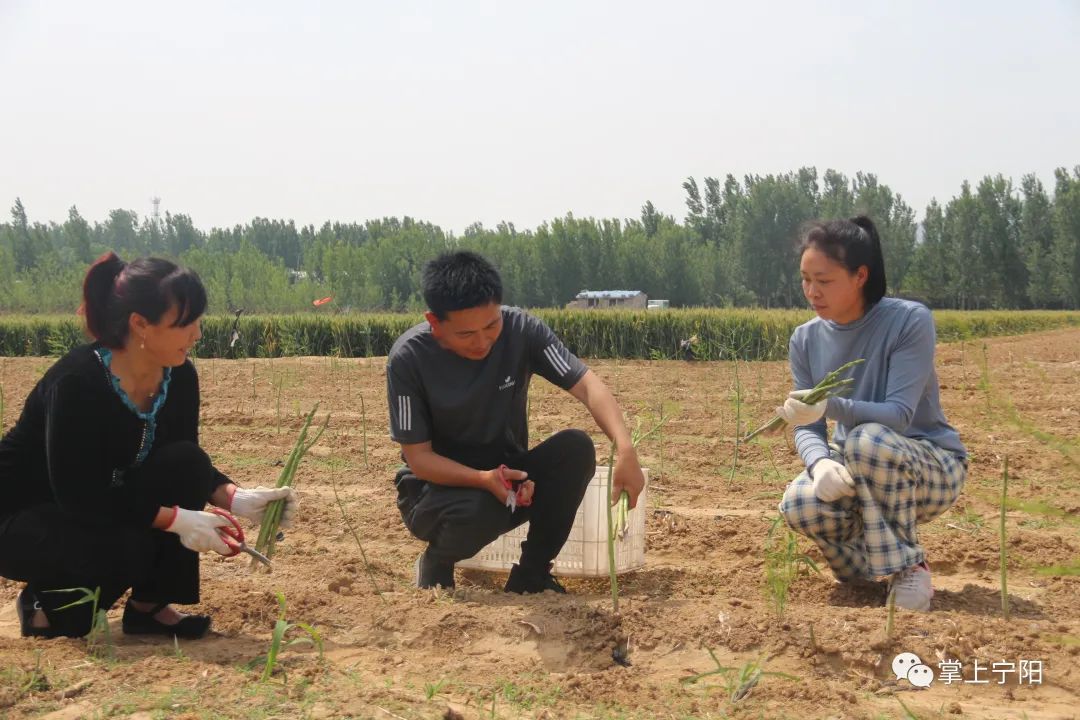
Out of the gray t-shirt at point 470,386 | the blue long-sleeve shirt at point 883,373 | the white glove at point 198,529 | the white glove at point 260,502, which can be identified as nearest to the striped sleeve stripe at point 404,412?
the gray t-shirt at point 470,386

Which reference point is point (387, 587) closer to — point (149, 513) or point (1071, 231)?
point (149, 513)

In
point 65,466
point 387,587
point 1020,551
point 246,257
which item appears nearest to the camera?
point 65,466

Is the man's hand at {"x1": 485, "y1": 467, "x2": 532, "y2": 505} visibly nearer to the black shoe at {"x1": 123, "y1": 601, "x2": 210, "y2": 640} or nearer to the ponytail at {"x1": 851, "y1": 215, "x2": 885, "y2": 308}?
the black shoe at {"x1": 123, "y1": 601, "x2": 210, "y2": 640}

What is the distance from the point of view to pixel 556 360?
288 cm

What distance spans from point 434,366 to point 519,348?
10.1 inches

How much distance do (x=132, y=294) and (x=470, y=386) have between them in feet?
3.08

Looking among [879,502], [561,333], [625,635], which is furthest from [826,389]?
[561,333]

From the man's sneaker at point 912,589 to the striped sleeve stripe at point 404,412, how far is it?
4.53 feet

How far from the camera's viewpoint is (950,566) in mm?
3178

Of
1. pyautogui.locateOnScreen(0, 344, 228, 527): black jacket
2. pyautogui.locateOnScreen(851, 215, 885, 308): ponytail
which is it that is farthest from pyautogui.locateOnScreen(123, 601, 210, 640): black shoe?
pyautogui.locateOnScreen(851, 215, 885, 308): ponytail

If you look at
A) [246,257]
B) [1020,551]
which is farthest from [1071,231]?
[1020,551]

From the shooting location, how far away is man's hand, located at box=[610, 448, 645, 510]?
2.63 meters

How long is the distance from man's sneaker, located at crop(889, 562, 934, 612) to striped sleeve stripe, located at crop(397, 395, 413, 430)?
1.38 metres

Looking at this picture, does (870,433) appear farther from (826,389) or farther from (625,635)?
(625,635)
